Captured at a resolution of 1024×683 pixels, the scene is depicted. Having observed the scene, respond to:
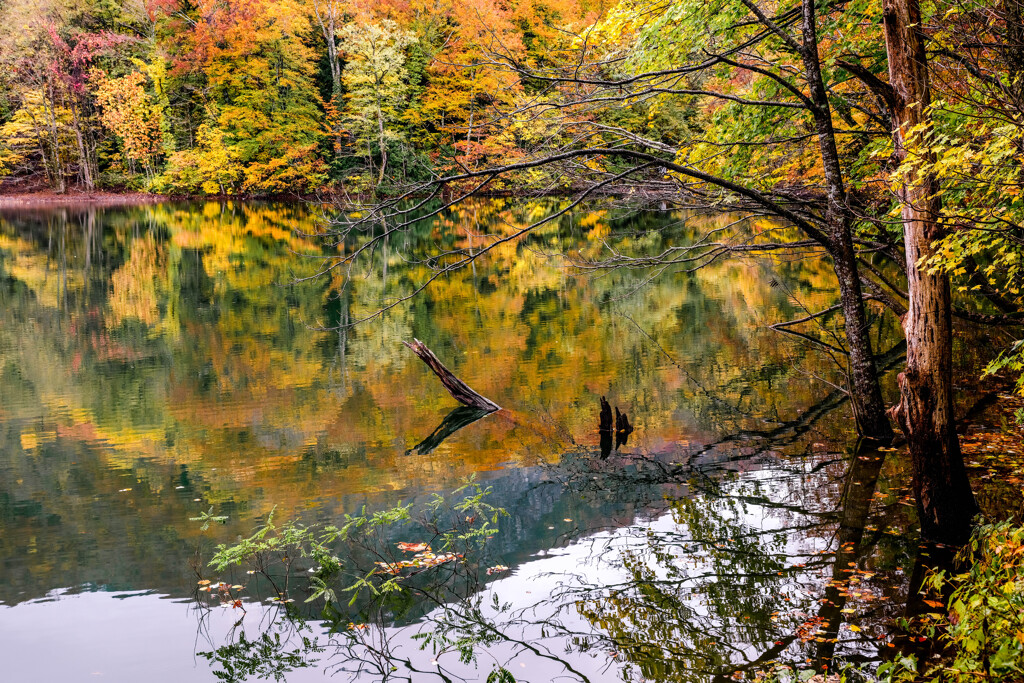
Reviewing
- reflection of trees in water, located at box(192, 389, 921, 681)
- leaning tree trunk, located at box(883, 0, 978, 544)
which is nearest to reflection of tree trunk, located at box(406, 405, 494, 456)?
reflection of trees in water, located at box(192, 389, 921, 681)

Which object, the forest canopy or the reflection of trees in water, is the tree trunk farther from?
the forest canopy

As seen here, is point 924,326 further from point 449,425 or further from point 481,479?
point 449,425

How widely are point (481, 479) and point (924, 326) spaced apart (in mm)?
5017

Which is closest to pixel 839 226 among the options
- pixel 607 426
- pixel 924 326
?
pixel 924 326

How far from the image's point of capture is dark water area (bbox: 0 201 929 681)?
5.52 metres

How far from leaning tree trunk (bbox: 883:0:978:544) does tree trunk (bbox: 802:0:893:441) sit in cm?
133

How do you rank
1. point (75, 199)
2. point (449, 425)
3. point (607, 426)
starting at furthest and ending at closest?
point (75, 199)
point (449, 425)
point (607, 426)

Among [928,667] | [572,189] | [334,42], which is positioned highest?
[334,42]

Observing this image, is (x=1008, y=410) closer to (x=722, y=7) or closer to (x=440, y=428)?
(x=722, y=7)

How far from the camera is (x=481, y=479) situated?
8758 mm

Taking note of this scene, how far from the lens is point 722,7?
318 inches

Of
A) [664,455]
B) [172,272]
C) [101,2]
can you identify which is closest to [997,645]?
[664,455]

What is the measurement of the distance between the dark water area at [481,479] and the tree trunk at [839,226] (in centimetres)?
117

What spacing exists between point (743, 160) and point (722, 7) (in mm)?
1979
